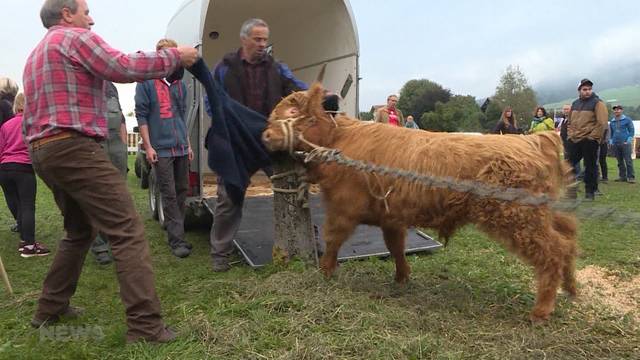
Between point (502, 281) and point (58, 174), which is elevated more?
point (58, 174)

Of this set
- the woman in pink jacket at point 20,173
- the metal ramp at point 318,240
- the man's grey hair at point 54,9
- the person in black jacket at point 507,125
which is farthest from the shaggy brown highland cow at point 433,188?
the person in black jacket at point 507,125

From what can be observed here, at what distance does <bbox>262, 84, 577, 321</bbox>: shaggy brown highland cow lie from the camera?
333 centimetres

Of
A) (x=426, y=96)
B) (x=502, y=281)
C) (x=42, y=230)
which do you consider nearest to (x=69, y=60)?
(x=502, y=281)

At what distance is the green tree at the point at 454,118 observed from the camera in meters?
34.7

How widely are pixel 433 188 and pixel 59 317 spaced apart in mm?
2801

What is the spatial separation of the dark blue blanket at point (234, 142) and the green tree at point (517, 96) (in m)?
41.5

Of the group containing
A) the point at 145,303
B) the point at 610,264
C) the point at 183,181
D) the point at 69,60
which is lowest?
the point at 610,264

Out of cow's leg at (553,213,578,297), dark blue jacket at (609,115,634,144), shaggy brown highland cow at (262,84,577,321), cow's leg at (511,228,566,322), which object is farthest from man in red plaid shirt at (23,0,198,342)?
dark blue jacket at (609,115,634,144)

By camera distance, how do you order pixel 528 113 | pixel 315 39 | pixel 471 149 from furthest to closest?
1. pixel 528 113
2. pixel 315 39
3. pixel 471 149

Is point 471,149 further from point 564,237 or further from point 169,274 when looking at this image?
point 169,274

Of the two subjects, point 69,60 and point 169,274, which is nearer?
point 69,60

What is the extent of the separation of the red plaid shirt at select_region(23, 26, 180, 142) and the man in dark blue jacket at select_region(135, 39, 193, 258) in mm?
2252

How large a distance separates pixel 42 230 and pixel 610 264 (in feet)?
23.1

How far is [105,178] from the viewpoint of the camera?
310 centimetres
